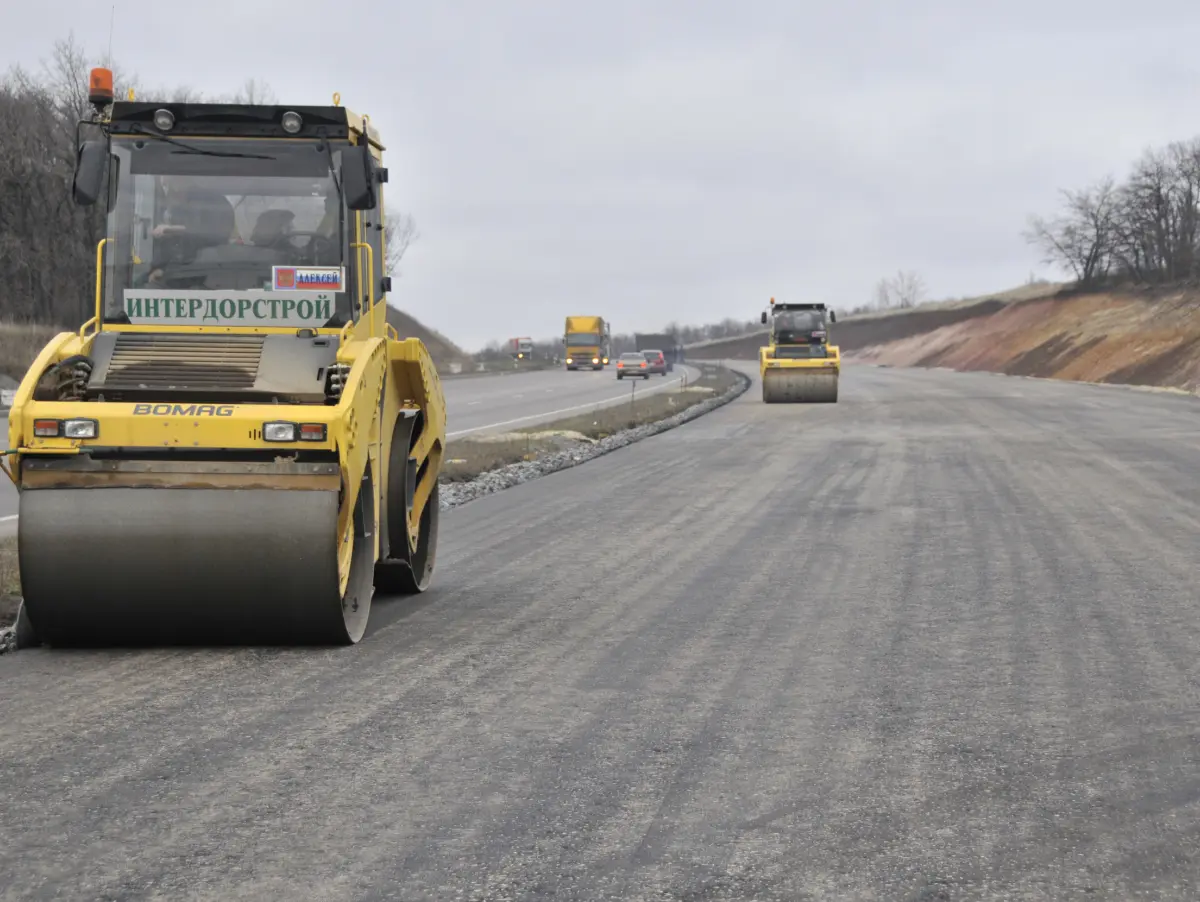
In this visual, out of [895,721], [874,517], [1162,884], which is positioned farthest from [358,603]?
[874,517]

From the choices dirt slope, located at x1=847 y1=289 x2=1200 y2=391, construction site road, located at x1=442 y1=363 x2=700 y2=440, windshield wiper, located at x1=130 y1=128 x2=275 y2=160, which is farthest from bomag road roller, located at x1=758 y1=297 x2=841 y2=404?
windshield wiper, located at x1=130 y1=128 x2=275 y2=160

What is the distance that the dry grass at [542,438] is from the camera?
21.8 meters

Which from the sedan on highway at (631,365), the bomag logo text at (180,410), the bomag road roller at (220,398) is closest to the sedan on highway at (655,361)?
the sedan on highway at (631,365)

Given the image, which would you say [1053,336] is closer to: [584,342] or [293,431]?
[584,342]

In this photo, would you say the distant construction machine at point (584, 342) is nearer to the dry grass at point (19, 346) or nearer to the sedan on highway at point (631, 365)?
the sedan on highway at point (631, 365)

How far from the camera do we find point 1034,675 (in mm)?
7992

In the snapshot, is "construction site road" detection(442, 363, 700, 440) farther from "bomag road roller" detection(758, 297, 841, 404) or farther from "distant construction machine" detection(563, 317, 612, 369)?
"distant construction machine" detection(563, 317, 612, 369)

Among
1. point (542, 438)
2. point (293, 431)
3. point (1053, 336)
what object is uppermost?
point (1053, 336)

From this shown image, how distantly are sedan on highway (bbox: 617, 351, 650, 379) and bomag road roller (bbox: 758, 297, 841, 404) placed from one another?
95.7 ft

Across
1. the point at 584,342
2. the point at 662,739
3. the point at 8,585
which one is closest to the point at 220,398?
the point at 662,739

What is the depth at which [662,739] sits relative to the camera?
6.64 metres

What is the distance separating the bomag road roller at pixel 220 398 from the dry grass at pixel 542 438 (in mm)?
10860

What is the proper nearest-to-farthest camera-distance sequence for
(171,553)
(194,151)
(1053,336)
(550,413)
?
(171,553)
(194,151)
(550,413)
(1053,336)

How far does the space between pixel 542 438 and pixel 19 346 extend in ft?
88.0
